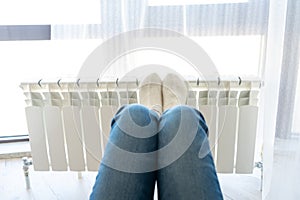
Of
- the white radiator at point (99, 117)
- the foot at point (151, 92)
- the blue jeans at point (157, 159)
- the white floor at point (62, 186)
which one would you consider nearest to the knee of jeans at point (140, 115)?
the blue jeans at point (157, 159)

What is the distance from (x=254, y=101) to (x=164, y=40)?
1.51 feet

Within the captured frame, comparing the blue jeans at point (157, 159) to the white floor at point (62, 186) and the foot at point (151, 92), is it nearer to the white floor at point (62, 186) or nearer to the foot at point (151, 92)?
the foot at point (151, 92)

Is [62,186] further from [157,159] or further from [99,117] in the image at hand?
[157,159]

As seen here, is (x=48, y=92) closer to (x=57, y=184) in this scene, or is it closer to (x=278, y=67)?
(x=57, y=184)

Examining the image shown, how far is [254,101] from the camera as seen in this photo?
43.9 inches

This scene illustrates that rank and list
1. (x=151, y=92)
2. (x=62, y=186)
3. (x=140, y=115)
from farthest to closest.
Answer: (x=62, y=186), (x=151, y=92), (x=140, y=115)

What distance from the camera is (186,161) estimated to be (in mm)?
670

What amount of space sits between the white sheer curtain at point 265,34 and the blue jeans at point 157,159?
1.04 feet

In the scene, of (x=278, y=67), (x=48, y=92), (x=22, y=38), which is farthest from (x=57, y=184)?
(x=278, y=67)

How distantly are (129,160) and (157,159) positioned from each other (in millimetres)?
98

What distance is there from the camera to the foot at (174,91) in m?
1.10

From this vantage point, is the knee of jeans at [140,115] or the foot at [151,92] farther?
the foot at [151,92]

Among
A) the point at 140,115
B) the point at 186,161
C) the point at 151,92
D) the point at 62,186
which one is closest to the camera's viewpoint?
the point at 186,161

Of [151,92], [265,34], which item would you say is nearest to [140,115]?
[151,92]
